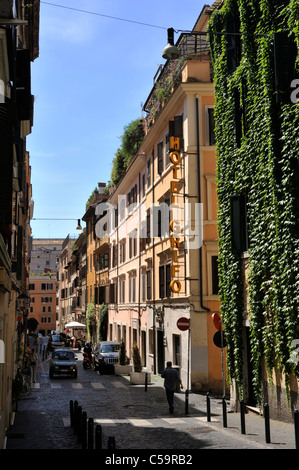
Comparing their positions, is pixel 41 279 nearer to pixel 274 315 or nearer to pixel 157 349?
pixel 157 349

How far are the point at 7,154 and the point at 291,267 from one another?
8323 millimetres

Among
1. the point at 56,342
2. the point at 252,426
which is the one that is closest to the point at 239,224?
the point at 252,426

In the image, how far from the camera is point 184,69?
26469 millimetres

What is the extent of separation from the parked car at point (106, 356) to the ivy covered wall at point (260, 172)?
1623 centimetres

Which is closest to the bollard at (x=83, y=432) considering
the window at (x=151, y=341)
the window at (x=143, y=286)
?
the window at (x=151, y=341)

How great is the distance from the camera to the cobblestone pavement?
13.1 m

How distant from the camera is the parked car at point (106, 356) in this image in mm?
33781

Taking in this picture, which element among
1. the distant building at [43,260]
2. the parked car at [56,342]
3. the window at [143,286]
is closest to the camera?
the window at [143,286]

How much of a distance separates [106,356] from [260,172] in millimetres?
21139

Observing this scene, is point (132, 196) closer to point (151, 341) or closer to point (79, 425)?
point (151, 341)

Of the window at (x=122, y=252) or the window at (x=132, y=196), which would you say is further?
the window at (x=122, y=252)

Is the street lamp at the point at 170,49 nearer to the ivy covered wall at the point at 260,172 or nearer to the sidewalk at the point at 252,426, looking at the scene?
the ivy covered wall at the point at 260,172
